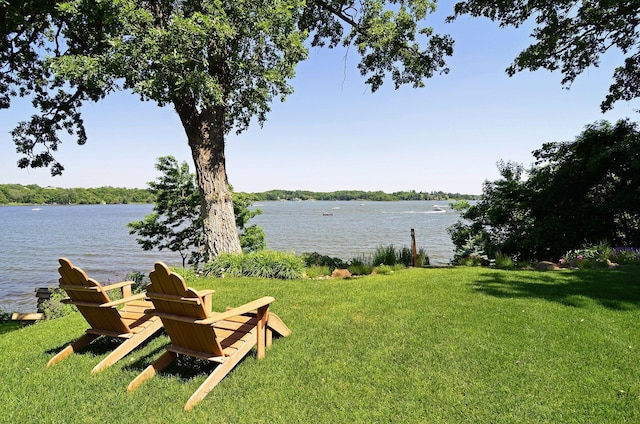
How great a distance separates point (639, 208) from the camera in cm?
1051

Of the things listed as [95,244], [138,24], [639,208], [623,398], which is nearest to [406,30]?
[138,24]

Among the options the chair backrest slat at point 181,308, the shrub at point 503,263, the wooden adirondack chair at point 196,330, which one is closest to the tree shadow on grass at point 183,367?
the wooden adirondack chair at point 196,330

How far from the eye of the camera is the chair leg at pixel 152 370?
350 cm

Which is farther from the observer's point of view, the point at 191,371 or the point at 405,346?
the point at 405,346

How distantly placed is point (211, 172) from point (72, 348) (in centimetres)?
578

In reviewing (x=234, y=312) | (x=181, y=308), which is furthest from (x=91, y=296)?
(x=234, y=312)

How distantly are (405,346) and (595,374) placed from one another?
1.84 meters

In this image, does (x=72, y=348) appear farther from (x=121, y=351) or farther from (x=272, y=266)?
(x=272, y=266)

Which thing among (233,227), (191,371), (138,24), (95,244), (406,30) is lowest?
(95,244)

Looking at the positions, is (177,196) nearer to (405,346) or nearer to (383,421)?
(405,346)

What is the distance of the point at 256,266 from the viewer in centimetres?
925

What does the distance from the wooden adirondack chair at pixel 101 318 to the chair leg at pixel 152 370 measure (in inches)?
18.2

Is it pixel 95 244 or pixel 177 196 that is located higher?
pixel 177 196

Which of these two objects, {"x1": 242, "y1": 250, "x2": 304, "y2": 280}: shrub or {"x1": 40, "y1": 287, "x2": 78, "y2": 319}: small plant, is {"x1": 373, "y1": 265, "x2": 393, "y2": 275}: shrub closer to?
{"x1": 242, "y1": 250, "x2": 304, "y2": 280}: shrub
